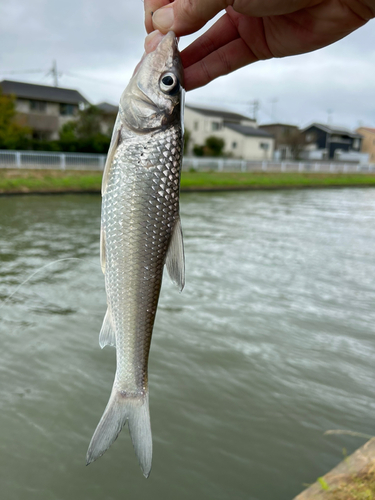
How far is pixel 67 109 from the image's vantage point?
4012cm

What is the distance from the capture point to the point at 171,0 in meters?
2.14

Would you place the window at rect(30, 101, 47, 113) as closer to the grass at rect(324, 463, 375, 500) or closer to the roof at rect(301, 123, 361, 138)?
the roof at rect(301, 123, 361, 138)

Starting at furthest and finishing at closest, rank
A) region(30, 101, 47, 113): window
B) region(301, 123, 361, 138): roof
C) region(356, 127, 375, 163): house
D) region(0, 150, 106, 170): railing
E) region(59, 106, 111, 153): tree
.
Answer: region(356, 127, 375, 163): house, region(301, 123, 361, 138): roof, region(30, 101, 47, 113): window, region(59, 106, 111, 153): tree, region(0, 150, 106, 170): railing

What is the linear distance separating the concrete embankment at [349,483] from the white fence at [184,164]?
72.4 ft

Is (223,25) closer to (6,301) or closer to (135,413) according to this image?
(135,413)

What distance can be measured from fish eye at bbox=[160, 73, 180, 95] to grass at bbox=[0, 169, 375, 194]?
746 inches

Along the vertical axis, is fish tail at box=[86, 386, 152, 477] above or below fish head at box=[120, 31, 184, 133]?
below

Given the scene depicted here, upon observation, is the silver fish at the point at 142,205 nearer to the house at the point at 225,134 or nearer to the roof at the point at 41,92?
the roof at the point at 41,92

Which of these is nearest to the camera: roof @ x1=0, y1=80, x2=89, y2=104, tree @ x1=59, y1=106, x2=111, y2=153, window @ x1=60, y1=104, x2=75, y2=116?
tree @ x1=59, y1=106, x2=111, y2=153

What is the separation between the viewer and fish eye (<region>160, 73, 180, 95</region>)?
6.44ft

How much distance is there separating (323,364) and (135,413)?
391cm

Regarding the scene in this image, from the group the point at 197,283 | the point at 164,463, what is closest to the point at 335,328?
the point at 197,283

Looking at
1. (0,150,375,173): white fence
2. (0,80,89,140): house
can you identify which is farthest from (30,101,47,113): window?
(0,150,375,173): white fence

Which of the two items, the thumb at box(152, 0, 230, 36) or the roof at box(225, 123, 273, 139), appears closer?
the thumb at box(152, 0, 230, 36)
